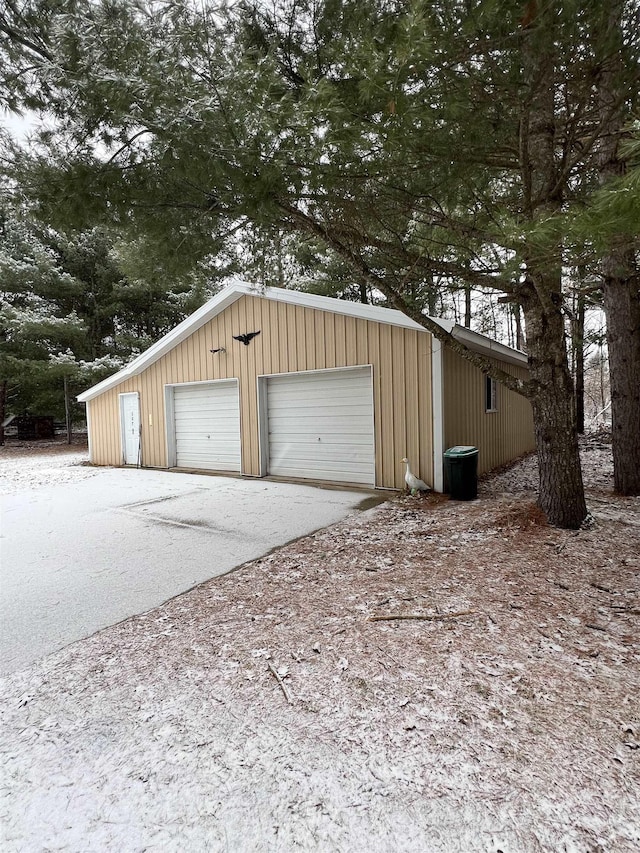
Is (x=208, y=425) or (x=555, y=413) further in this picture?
(x=208, y=425)

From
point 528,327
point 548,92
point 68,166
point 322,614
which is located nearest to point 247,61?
point 68,166

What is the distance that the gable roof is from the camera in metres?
6.30

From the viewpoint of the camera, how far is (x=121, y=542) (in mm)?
4383

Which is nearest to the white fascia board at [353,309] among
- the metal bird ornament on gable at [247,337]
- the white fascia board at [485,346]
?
the white fascia board at [485,346]

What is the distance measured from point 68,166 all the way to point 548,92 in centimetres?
381

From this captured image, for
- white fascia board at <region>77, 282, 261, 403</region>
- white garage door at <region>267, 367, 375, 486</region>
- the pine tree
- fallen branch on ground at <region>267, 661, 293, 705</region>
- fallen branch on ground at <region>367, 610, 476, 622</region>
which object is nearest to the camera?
fallen branch on ground at <region>267, 661, 293, 705</region>

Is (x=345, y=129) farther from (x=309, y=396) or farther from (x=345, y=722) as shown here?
(x=309, y=396)

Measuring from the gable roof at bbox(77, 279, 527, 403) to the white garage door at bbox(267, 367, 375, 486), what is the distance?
100 cm

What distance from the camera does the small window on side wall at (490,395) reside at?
326 inches

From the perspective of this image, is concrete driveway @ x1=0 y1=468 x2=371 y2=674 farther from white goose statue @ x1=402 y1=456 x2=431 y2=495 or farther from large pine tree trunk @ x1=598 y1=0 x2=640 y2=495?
large pine tree trunk @ x1=598 y1=0 x2=640 y2=495

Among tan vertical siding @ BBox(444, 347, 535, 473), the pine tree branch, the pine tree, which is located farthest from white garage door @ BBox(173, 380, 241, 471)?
the pine tree branch

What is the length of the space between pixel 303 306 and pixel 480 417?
12.6 ft

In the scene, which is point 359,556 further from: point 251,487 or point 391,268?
point 251,487

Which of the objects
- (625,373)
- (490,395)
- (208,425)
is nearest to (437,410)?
(625,373)
